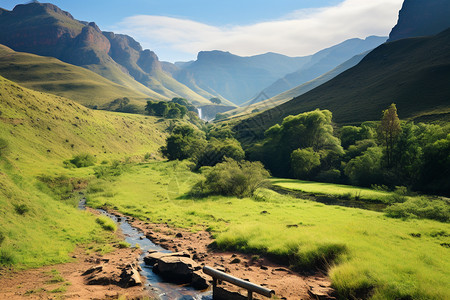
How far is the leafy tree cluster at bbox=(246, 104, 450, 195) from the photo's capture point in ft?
139

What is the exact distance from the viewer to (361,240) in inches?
774

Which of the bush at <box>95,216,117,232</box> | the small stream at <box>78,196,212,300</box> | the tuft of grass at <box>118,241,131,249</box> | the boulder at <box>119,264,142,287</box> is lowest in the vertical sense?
the bush at <box>95,216,117,232</box>

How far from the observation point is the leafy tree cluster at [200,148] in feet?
265

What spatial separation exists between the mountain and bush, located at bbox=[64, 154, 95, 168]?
75.0 meters

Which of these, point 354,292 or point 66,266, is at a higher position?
point 354,292

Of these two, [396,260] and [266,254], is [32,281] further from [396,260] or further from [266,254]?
[396,260]

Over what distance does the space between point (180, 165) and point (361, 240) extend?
68650 millimetres

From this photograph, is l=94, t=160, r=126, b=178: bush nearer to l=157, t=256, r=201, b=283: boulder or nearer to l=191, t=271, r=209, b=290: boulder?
l=157, t=256, r=201, b=283: boulder

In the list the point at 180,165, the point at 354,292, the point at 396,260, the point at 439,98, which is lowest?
the point at 180,165

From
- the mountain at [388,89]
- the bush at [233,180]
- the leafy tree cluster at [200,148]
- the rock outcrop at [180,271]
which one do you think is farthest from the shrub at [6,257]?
the mountain at [388,89]

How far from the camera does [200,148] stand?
299 feet

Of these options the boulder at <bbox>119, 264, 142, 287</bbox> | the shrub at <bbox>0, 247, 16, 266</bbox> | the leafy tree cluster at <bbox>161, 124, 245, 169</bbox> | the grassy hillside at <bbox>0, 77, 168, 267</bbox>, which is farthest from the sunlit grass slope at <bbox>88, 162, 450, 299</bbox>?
the leafy tree cluster at <bbox>161, 124, 245, 169</bbox>

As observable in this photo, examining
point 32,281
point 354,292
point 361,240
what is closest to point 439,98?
point 361,240

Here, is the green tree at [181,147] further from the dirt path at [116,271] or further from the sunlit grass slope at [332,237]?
the dirt path at [116,271]
